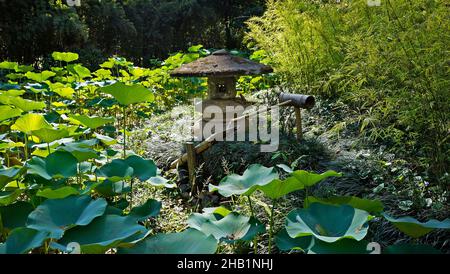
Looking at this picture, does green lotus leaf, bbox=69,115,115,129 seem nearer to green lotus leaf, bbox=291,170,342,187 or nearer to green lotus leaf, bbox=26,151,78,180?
green lotus leaf, bbox=26,151,78,180

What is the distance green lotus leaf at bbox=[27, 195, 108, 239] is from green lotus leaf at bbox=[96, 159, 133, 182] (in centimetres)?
30

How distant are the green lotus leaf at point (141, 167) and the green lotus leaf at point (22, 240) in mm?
632

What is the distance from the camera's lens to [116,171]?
5.71 ft

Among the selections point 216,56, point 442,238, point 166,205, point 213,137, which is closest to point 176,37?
point 216,56

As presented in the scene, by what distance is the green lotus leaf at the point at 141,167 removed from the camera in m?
1.80

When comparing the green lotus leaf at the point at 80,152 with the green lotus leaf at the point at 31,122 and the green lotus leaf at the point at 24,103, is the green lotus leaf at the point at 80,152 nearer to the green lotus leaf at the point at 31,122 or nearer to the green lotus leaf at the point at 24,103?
the green lotus leaf at the point at 31,122

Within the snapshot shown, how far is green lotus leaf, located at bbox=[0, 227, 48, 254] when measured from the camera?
1.13 meters

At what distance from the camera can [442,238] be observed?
80.5 inches

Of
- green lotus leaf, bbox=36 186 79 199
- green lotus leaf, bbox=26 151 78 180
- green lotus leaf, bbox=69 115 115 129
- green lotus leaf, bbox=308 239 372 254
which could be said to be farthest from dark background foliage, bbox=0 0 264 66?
green lotus leaf, bbox=308 239 372 254

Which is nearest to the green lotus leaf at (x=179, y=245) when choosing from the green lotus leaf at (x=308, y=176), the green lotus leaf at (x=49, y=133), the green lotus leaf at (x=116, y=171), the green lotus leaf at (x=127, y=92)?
the green lotus leaf at (x=308, y=176)

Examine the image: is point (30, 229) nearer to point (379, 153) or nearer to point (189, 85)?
point (379, 153)

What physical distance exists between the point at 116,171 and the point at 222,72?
2319mm

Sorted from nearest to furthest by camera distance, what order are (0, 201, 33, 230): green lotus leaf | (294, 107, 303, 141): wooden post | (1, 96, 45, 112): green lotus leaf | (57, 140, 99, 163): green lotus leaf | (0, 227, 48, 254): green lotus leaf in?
(0, 227, 48, 254): green lotus leaf < (0, 201, 33, 230): green lotus leaf < (57, 140, 99, 163): green lotus leaf < (1, 96, 45, 112): green lotus leaf < (294, 107, 303, 141): wooden post

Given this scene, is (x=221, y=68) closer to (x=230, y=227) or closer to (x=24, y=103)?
(x=24, y=103)
